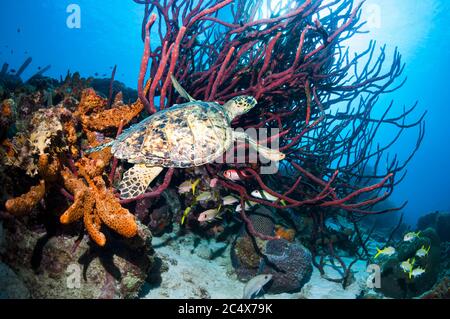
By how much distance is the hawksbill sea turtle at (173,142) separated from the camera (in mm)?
2678

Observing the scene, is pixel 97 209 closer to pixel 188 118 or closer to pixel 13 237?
pixel 13 237

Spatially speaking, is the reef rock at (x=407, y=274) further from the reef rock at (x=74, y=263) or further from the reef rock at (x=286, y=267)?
the reef rock at (x=74, y=263)

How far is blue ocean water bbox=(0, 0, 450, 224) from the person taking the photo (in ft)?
116

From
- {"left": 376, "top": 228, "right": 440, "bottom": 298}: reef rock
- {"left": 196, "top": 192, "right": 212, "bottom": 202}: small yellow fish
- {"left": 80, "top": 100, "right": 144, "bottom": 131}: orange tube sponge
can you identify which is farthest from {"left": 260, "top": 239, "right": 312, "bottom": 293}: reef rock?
{"left": 80, "top": 100, "right": 144, "bottom": 131}: orange tube sponge

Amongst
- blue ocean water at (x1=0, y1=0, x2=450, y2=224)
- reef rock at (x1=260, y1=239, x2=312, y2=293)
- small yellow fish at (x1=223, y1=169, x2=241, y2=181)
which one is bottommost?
reef rock at (x1=260, y1=239, x2=312, y2=293)

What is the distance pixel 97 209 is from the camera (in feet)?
6.29

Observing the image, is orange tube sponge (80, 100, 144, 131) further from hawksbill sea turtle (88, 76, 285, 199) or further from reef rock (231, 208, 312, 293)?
reef rock (231, 208, 312, 293)

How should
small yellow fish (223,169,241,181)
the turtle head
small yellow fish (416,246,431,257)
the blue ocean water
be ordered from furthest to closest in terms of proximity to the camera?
the blue ocean water
small yellow fish (416,246,431,257)
small yellow fish (223,169,241,181)
the turtle head

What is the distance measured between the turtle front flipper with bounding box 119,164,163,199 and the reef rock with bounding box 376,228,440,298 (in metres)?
4.26

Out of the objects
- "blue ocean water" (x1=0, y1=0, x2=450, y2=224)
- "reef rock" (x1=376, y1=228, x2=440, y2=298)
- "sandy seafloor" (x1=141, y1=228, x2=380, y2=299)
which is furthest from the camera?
"blue ocean water" (x1=0, y1=0, x2=450, y2=224)

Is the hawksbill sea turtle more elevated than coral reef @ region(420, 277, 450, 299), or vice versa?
the hawksbill sea turtle

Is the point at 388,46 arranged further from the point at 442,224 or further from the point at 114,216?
the point at 114,216

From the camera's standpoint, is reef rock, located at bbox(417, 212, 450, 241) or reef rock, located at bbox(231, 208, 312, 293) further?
reef rock, located at bbox(417, 212, 450, 241)

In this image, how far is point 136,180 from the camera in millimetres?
2561
